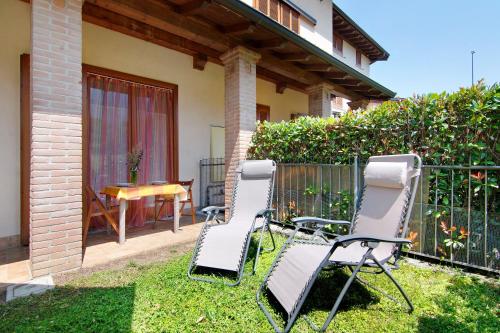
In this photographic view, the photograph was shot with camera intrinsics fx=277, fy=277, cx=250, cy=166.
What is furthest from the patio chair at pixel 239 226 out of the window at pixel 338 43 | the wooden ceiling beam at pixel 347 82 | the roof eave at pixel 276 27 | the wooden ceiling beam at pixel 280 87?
the window at pixel 338 43

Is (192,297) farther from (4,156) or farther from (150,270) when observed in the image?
(4,156)

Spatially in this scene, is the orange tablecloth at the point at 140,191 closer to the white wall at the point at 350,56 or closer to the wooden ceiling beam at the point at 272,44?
the wooden ceiling beam at the point at 272,44

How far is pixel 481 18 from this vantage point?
38.8 feet


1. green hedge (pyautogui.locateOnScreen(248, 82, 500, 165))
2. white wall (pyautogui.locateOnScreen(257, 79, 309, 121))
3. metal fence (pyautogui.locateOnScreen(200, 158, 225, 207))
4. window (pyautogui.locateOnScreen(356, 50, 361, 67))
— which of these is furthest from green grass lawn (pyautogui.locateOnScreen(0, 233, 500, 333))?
window (pyautogui.locateOnScreen(356, 50, 361, 67))

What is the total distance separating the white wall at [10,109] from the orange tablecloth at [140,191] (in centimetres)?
125

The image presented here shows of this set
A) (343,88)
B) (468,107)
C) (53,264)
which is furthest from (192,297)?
(343,88)

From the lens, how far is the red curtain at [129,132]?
17.0 feet

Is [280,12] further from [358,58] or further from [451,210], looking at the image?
[451,210]

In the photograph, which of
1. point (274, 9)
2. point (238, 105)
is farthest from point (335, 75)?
point (238, 105)

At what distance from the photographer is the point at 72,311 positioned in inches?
95.2

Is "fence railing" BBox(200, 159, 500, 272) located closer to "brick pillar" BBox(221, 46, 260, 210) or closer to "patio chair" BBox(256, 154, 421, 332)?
"patio chair" BBox(256, 154, 421, 332)

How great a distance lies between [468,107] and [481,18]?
1294 centimetres

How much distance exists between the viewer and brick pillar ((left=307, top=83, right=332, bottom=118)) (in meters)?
7.82

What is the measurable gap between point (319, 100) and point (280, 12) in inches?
142
